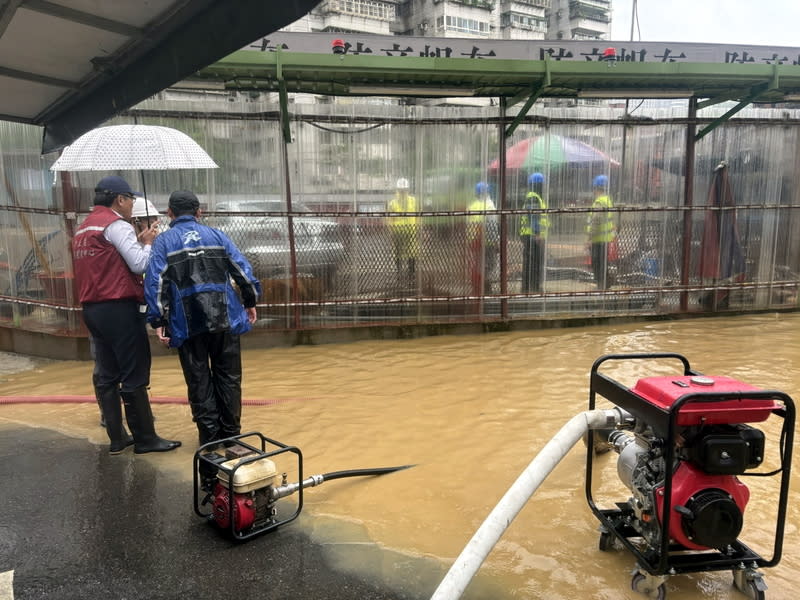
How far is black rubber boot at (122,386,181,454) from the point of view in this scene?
456 cm

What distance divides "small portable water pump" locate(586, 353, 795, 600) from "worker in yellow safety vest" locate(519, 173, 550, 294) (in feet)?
18.4

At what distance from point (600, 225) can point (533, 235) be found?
1028mm

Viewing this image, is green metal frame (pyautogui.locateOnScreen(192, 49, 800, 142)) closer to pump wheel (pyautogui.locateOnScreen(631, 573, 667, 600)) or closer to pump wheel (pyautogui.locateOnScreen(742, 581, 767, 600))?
pump wheel (pyautogui.locateOnScreen(631, 573, 667, 600))

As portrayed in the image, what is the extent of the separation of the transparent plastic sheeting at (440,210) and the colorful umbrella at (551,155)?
0.02 metres

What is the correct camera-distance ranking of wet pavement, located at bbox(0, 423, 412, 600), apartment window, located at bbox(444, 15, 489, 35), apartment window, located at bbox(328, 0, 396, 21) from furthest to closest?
apartment window, located at bbox(444, 15, 489, 35) < apartment window, located at bbox(328, 0, 396, 21) < wet pavement, located at bbox(0, 423, 412, 600)

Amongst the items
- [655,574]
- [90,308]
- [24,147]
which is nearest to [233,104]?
[24,147]

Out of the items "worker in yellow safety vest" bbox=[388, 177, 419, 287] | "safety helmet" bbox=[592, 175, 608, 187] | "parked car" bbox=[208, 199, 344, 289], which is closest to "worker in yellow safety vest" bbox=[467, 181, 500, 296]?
"worker in yellow safety vest" bbox=[388, 177, 419, 287]

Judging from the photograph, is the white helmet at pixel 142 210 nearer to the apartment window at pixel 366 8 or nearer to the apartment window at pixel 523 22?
the apartment window at pixel 366 8

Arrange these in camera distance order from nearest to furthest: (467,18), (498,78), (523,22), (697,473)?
1. (697,473)
2. (498,78)
3. (467,18)
4. (523,22)

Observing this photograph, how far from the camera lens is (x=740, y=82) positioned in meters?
8.05

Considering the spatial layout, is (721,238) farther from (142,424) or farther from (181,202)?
(142,424)

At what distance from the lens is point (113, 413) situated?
4.66 metres

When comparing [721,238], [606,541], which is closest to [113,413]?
[606,541]

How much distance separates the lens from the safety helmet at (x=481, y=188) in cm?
834
